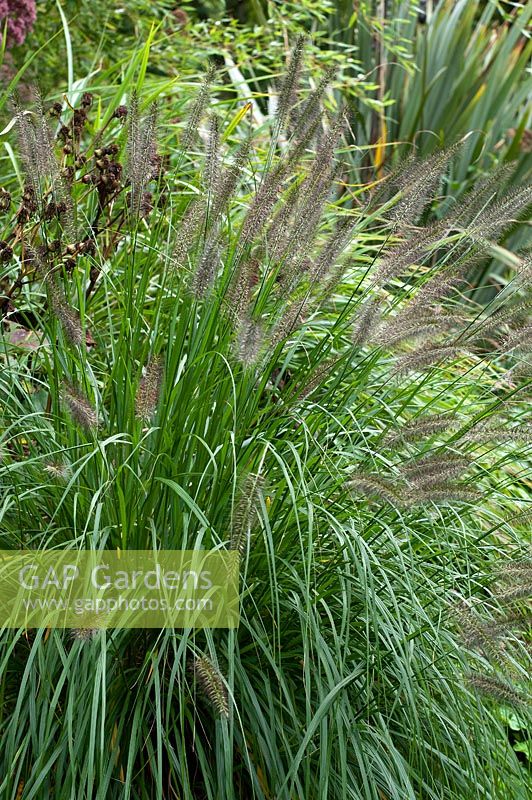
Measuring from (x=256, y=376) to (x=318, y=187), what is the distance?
20.4 inches

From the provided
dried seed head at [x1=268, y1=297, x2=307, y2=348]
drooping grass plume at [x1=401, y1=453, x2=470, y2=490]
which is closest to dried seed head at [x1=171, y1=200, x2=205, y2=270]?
dried seed head at [x1=268, y1=297, x2=307, y2=348]

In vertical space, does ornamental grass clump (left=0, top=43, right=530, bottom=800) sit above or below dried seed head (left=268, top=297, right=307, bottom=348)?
below

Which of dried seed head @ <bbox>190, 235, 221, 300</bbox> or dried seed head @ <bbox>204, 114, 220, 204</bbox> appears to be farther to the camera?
dried seed head @ <bbox>204, 114, 220, 204</bbox>

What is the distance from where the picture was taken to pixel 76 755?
6.80 ft

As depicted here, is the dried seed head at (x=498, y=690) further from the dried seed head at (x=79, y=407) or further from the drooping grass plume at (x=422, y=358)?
the dried seed head at (x=79, y=407)

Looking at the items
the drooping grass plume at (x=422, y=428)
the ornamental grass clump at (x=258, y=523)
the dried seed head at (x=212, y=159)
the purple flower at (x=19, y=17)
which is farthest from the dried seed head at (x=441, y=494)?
the purple flower at (x=19, y=17)

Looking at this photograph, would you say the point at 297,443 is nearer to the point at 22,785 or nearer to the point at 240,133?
the point at 22,785

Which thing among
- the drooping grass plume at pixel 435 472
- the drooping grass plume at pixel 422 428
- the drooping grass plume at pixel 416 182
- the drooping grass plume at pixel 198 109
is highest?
the drooping grass plume at pixel 198 109

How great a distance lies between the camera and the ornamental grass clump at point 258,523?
211cm

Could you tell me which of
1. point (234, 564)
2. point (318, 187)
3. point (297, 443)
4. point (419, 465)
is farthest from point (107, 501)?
point (318, 187)

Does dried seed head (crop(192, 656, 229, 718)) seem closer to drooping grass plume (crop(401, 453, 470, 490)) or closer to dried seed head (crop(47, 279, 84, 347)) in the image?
drooping grass plume (crop(401, 453, 470, 490))

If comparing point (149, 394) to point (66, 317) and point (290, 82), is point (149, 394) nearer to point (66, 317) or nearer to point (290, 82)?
point (66, 317)

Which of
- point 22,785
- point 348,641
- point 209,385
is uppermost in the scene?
point 209,385

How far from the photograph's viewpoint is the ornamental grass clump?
2105mm
